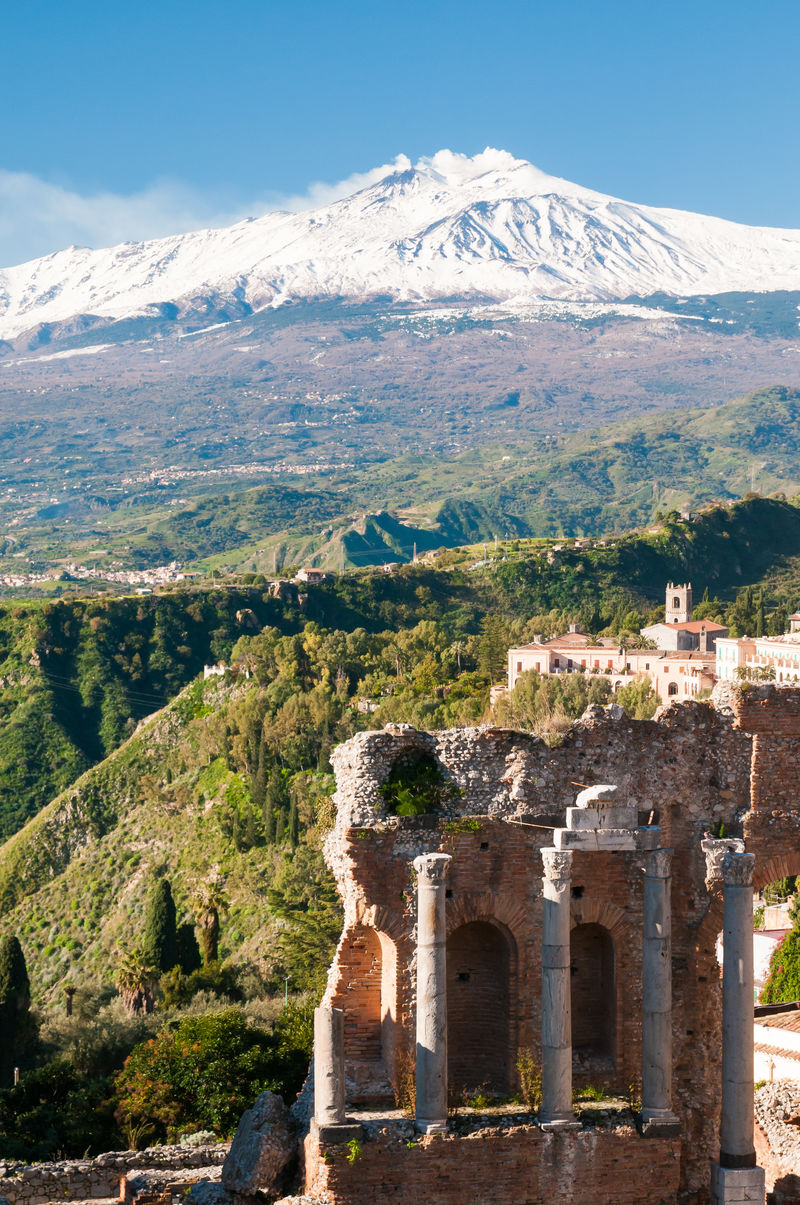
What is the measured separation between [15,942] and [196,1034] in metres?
20.1

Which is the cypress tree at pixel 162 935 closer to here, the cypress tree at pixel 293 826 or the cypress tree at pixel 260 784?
the cypress tree at pixel 293 826

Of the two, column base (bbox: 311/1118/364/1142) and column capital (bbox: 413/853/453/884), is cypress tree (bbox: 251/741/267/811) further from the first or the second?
column base (bbox: 311/1118/364/1142)

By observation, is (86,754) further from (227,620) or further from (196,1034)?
(196,1034)

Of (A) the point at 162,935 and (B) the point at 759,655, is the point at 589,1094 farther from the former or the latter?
(B) the point at 759,655

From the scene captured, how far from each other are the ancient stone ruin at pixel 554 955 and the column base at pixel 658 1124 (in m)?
0.04

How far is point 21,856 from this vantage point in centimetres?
8425

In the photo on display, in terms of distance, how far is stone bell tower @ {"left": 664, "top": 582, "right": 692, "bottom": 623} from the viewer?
122037 mm

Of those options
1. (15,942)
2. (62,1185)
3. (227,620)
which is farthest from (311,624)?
(62,1185)

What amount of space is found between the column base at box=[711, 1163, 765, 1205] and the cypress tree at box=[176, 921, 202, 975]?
37.1 m

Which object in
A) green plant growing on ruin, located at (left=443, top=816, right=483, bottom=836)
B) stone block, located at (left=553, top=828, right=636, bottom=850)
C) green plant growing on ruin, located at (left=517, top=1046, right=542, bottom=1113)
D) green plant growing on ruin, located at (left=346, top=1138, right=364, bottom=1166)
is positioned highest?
green plant growing on ruin, located at (left=443, top=816, right=483, bottom=836)

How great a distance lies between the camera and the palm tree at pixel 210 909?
180ft

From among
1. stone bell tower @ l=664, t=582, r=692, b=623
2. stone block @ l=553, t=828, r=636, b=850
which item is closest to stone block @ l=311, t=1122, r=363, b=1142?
stone block @ l=553, t=828, r=636, b=850

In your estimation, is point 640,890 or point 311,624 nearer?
point 640,890

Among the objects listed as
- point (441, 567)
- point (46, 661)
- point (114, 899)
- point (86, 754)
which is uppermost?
point (441, 567)
